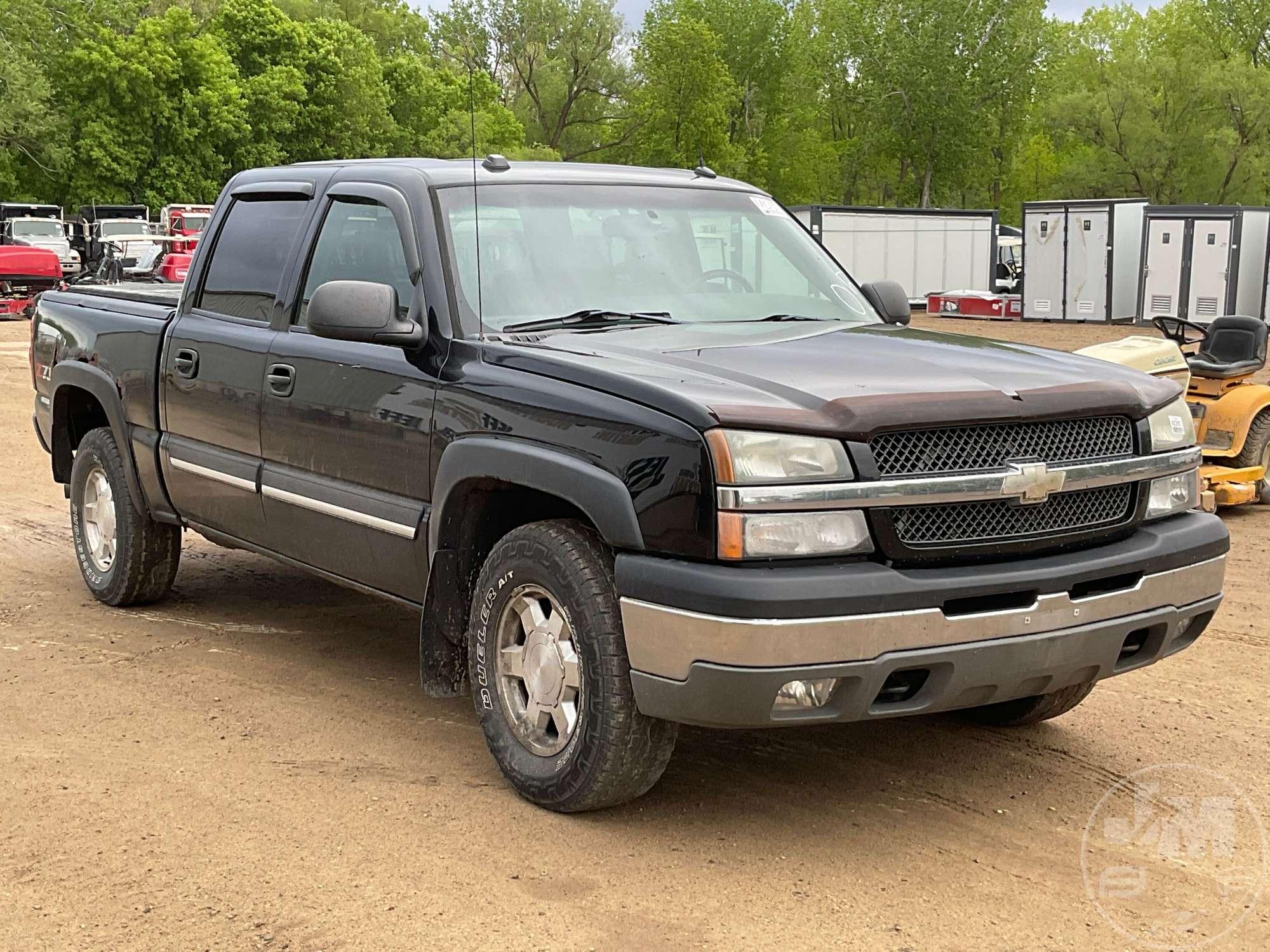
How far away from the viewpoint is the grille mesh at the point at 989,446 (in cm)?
394

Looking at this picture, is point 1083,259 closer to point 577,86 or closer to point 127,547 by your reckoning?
point 127,547

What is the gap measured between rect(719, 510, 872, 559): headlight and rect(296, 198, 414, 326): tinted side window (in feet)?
5.65

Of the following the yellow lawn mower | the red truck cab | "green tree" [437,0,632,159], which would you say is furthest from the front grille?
"green tree" [437,0,632,159]

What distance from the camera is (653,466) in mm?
3936

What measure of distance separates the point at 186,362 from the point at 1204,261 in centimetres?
2646

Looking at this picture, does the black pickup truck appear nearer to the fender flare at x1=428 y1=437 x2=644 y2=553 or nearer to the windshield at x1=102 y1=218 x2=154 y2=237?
the fender flare at x1=428 y1=437 x2=644 y2=553

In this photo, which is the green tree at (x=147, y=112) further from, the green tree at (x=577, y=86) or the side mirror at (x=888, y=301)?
the side mirror at (x=888, y=301)

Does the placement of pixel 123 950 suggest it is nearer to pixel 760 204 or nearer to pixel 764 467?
pixel 764 467

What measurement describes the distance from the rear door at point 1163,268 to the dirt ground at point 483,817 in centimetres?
2463

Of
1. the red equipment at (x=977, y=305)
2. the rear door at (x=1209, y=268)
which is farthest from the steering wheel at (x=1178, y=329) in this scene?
the red equipment at (x=977, y=305)

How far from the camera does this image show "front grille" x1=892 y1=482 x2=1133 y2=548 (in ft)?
13.0

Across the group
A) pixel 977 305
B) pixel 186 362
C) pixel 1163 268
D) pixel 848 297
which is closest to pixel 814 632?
pixel 848 297

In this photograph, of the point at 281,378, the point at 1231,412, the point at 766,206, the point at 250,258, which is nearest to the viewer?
the point at 281,378

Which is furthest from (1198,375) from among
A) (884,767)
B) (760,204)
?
(884,767)
